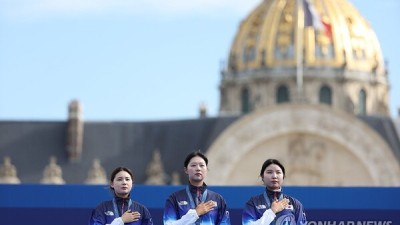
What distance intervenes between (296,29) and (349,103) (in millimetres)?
10272

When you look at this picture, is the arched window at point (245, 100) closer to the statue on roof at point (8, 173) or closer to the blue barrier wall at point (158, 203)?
the statue on roof at point (8, 173)

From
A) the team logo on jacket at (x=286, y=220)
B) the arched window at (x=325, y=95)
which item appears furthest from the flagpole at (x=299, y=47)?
the team logo on jacket at (x=286, y=220)

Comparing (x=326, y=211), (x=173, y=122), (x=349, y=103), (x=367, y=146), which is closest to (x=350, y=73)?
(x=349, y=103)

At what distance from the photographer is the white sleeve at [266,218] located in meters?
25.2

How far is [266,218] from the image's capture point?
2522 cm

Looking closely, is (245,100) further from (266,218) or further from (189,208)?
Answer: (266,218)

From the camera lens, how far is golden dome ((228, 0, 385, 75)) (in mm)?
127750

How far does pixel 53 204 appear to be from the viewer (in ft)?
100

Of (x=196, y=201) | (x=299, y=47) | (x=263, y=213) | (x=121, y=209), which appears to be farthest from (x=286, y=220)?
(x=299, y=47)

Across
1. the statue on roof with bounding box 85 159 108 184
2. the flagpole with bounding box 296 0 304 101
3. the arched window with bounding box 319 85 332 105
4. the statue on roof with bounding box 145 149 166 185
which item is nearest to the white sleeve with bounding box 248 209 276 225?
the statue on roof with bounding box 85 159 108 184

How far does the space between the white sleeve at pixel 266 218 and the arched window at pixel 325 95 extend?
318ft

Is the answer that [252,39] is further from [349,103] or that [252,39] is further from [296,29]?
[349,103]

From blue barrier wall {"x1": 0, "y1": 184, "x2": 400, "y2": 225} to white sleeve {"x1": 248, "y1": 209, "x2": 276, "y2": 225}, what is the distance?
5192mm

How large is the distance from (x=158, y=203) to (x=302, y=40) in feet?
327
